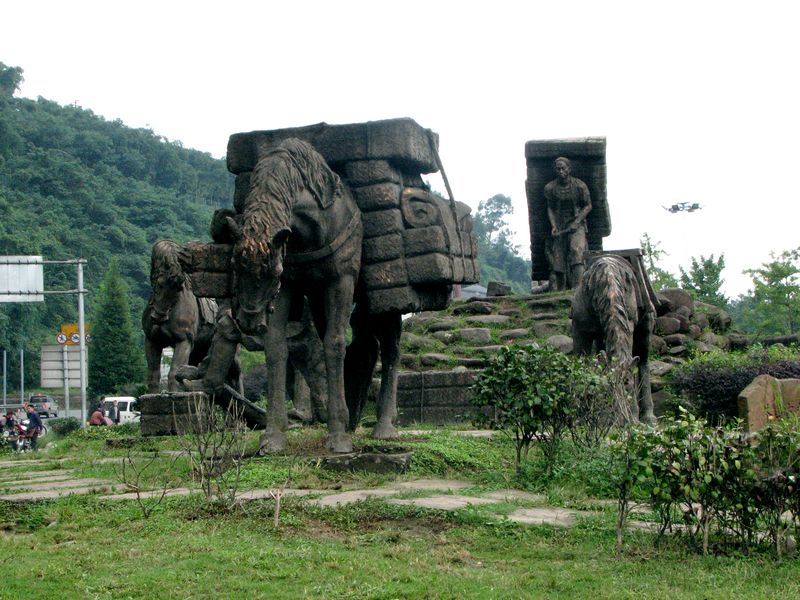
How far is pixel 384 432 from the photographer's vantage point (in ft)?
32.7

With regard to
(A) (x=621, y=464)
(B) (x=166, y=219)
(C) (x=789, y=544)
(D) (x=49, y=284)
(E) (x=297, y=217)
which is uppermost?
(B) (x=166, y=219)

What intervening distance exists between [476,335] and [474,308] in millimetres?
1864

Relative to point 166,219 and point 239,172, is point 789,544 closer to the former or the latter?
point 239,172

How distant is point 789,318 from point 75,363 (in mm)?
20545

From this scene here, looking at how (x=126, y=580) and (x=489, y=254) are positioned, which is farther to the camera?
(x=489, y=254)

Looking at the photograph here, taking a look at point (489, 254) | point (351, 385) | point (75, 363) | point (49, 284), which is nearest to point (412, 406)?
point (351, 385)

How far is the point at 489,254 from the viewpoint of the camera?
340 feet

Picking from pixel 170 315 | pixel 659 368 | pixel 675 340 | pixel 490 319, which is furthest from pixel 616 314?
pixel 490 319

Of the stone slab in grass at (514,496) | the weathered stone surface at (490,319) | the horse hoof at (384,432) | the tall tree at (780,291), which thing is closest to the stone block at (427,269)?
the horse hoof at (384,432)

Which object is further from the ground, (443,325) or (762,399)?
(443,325)

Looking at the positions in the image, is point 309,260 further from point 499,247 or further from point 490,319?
point 499,247

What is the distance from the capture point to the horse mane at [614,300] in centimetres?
1008

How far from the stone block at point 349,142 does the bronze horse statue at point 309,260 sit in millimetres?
409

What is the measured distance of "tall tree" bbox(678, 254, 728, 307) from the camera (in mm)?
33906
